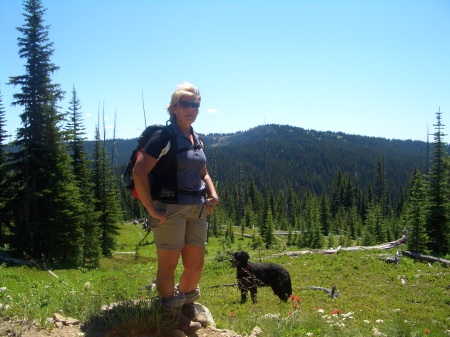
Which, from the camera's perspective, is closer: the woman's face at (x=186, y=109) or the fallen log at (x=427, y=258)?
the woman's face at (x=186, y=109)

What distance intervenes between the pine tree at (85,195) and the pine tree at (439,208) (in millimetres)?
22520

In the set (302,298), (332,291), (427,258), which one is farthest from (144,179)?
(427,258)

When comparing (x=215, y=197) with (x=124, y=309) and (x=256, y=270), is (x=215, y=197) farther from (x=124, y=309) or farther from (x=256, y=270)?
(x=256, y=270)

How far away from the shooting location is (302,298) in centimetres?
1119

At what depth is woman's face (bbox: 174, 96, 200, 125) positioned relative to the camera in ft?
12.2

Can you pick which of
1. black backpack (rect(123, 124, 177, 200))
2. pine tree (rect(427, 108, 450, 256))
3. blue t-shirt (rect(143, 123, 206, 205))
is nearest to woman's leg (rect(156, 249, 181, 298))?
blue t-shirt (rect(143, 123, 206, 205))

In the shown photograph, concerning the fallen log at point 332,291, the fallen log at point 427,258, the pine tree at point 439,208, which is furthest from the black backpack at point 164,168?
the pine tree at point 439,208

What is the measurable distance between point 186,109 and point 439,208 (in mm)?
24809

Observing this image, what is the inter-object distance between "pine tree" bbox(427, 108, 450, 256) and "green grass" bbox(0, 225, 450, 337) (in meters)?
6.84

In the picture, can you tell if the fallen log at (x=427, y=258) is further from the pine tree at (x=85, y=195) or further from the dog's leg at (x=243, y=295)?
the pine tree at (x=85, y=195)

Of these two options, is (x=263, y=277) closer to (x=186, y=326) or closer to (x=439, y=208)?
(x=186, y=326)

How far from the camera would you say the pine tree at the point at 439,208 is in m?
22.7

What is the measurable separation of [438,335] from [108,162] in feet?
94.7

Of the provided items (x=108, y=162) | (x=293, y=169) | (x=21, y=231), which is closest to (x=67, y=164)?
(x=21, y=231)
